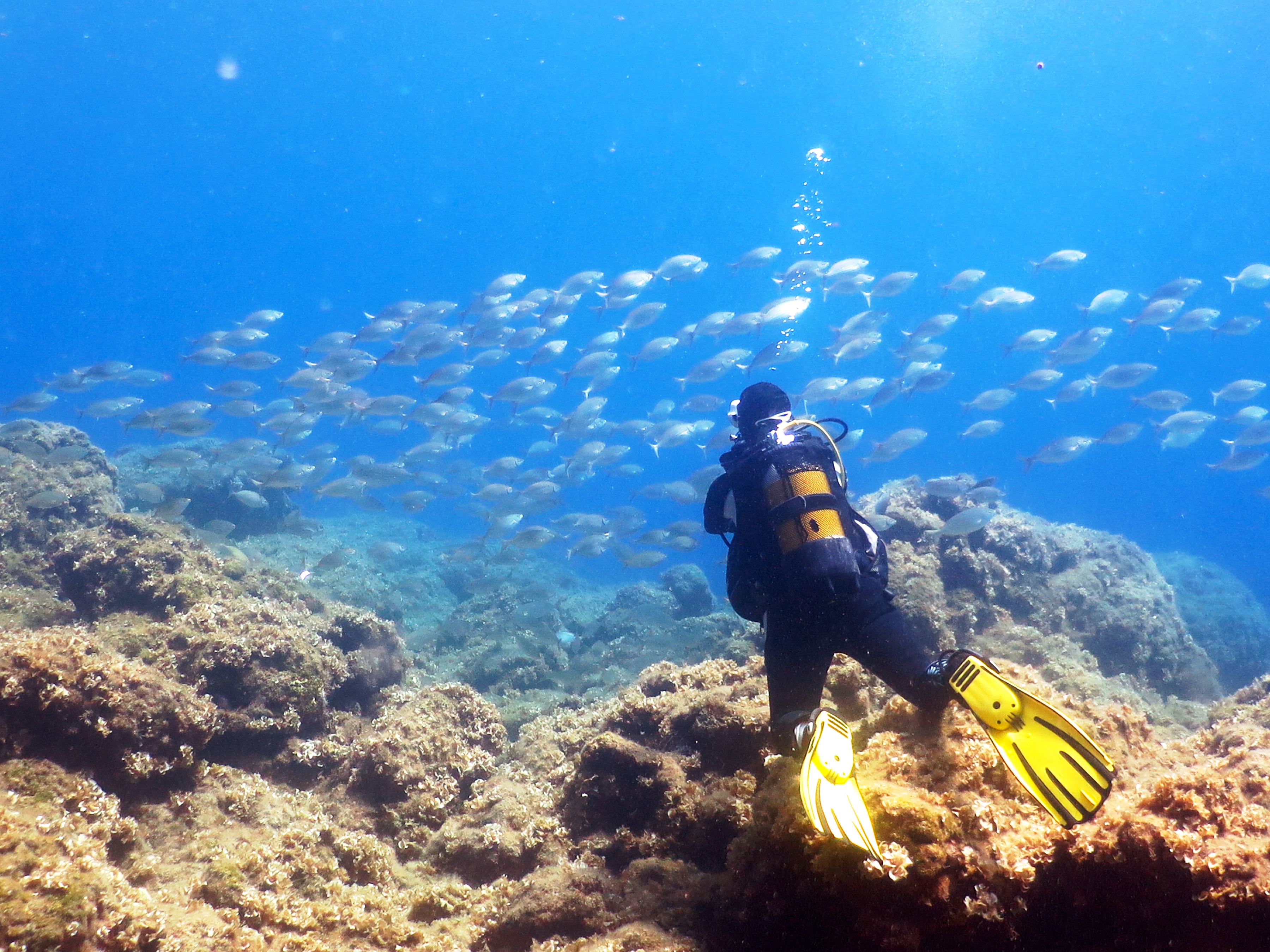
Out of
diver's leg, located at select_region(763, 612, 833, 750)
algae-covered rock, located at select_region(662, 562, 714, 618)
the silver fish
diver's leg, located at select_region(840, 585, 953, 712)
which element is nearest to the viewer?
Result: diver's leg, located at select_region(840, 585, 953, 712)

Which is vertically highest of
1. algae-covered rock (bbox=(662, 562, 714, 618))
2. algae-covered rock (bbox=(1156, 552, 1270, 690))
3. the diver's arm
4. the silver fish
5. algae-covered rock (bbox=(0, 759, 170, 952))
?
the silver fish

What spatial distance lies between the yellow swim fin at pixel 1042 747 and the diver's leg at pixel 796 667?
72cm

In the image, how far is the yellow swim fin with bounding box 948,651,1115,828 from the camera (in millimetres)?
2104

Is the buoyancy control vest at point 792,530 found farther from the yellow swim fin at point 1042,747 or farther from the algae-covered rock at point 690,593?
the algae-covered rock at point 690,593

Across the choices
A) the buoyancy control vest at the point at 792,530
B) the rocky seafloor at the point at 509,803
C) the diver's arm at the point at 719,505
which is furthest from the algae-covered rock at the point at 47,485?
the buoyancy control vest at the point at 792,530

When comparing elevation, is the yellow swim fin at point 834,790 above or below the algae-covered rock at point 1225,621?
above

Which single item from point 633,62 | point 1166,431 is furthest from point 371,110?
point 1166,431

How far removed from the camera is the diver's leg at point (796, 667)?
10.4 feet

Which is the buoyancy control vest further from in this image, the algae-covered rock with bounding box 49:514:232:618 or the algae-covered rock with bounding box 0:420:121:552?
the algae-covered rock with bounding box 0:420:121:552

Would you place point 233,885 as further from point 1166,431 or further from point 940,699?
point 1166,431

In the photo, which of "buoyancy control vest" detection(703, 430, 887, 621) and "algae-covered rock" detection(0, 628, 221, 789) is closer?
"buoyancy control vest" detection(703, 430, 887, 621)

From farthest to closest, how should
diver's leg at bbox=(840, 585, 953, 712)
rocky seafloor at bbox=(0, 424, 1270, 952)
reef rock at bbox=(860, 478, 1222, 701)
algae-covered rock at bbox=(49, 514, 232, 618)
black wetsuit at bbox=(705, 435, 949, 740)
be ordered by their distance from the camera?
reef rock at bbox=(860, 478, 1222, 701) → algae-covered rock at bbox=(49, 514, 232, 618) → black wetsuit at bbox=(705, 435, 949, 740) → diver's leg at bbox=(840, 585, 953, 712) → rocky seafloor at bbox=(0, 424, 1270, 952)

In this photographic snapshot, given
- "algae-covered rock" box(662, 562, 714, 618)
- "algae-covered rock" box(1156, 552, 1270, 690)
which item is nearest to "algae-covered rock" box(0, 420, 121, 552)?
"algae-covered rock" box(662, 562, 714, 618)

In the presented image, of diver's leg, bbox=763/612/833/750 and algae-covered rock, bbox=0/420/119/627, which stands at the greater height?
algae-covered rock, bbox=0/420/119/627
